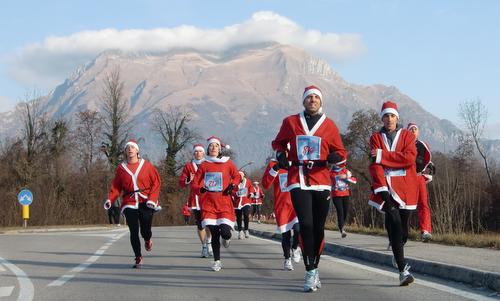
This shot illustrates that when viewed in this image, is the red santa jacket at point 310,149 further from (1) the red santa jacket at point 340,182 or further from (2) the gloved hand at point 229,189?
(1) the red santa jacket at point 340,182

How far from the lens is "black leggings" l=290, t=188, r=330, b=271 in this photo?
8047 millimetres

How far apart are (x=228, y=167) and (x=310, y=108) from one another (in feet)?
11.1

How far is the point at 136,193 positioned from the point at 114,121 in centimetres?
4601

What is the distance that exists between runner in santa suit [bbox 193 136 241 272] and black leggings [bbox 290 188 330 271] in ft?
10.0

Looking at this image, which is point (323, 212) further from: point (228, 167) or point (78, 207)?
point (78, 207)

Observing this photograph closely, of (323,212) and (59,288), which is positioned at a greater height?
(323,212)

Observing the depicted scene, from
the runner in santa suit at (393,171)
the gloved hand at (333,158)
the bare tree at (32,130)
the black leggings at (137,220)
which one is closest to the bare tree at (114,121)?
the bare tree at (32,130)

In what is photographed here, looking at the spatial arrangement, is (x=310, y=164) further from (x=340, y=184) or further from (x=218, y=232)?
(x=340, y=184)

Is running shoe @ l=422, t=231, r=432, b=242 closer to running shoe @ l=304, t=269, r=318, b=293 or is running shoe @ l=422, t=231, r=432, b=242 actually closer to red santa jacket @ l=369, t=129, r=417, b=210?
red santa jacket @ l=369, t=129, r=417, b=210

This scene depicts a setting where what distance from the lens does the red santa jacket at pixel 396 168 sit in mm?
8711

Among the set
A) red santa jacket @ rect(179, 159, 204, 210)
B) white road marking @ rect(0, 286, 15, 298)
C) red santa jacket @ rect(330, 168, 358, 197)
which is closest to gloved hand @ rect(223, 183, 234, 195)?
red santa jacket @ rect(179, 159, 204, 210)

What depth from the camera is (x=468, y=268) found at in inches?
353

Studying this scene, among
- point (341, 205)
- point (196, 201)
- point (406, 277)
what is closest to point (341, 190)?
point (341, 205)

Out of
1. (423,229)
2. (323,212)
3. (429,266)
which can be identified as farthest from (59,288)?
(423,229)
